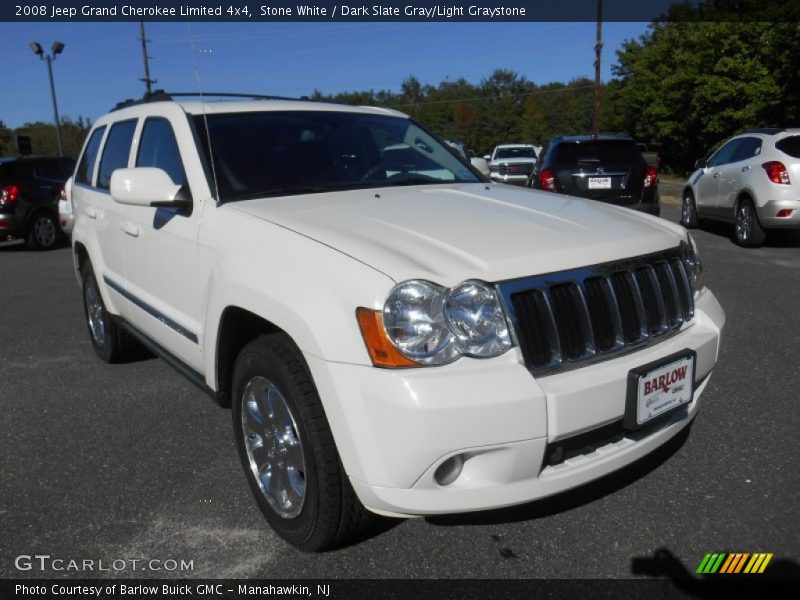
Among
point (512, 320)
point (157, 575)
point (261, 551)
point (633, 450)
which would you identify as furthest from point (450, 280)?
point (157, 575)

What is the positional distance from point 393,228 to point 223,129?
1.33 m

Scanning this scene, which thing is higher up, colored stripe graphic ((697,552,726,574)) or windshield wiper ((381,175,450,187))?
windshield wiper ((381,175,450,187))

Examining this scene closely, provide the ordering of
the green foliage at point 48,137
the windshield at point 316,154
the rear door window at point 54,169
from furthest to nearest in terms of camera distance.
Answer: the green foliage at point 48,137 → the rear door window at point 54,169 → the windshield at point 316,154

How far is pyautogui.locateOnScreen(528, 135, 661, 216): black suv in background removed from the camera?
31.0 feet

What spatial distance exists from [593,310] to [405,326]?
0.71 m

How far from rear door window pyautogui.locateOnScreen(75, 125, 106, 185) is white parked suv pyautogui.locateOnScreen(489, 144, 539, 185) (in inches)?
641

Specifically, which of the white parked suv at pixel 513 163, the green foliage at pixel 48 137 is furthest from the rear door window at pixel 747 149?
the green foliage at pixel 48 137

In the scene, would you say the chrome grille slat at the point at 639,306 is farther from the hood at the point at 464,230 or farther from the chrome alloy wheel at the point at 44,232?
the chrome alloy wheel at the point at 44,232

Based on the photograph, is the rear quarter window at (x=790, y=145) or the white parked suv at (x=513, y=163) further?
the white parked suv at (x=513, y=163)

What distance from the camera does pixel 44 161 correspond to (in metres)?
13.0

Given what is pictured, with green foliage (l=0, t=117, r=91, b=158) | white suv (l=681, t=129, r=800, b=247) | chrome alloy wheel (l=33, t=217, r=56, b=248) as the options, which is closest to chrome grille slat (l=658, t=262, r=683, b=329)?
white suv (l=681, t=129, r=800, b=247)

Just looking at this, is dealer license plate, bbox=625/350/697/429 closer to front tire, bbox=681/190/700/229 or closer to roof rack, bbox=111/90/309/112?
roof rack, bbox=111/90/309/112

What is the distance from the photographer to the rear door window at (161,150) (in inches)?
136

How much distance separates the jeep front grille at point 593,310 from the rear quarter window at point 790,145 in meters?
7.72
